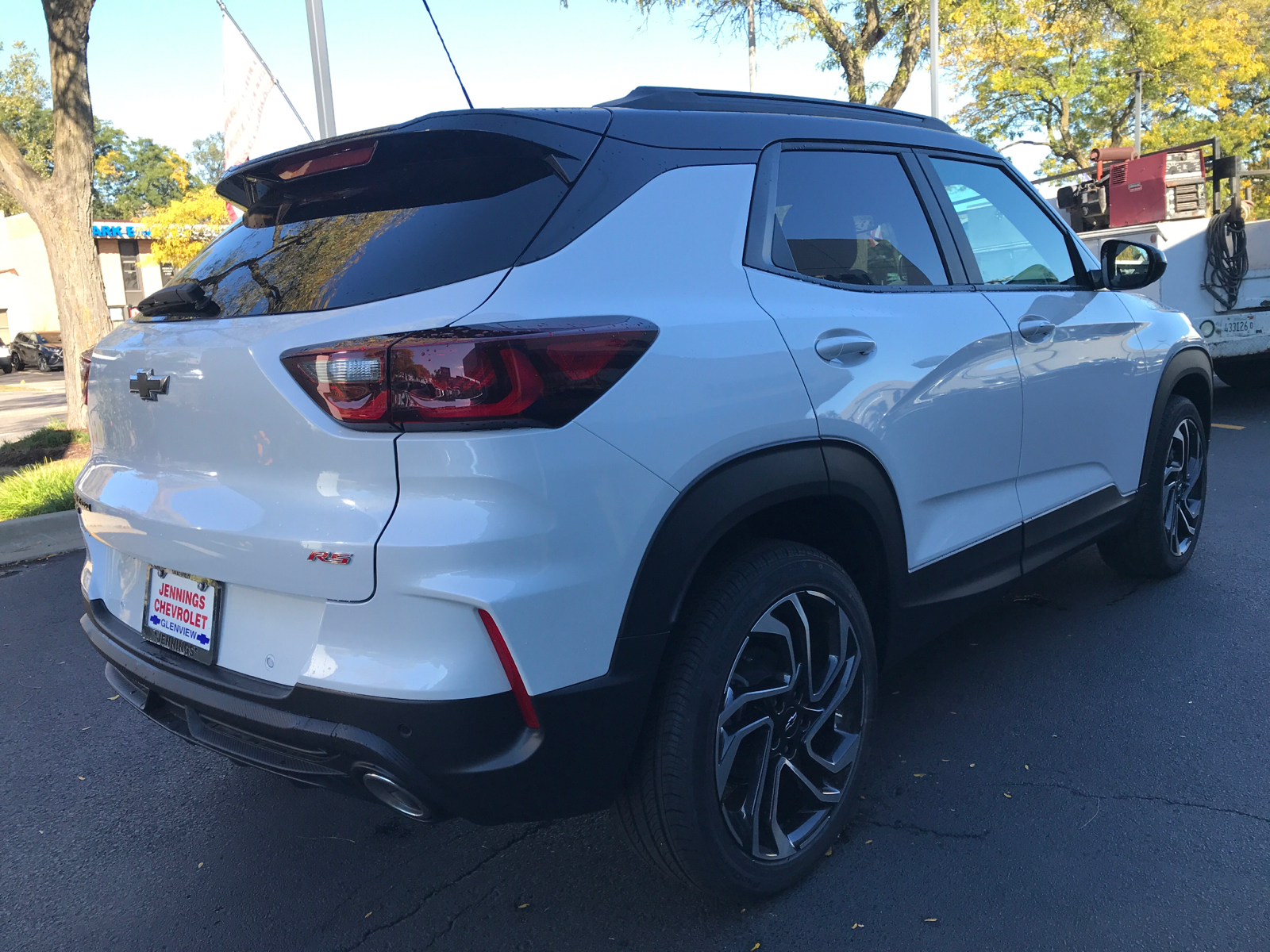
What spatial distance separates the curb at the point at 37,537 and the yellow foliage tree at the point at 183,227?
426 inches

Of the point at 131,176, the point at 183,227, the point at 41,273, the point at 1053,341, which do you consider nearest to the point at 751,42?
the point at 183,227

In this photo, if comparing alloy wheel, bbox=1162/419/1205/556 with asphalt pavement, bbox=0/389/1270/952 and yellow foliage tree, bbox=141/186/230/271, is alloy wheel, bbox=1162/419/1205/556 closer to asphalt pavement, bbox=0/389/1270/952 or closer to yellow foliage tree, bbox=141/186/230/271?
asphalt pavement, bbox=0/389/1270/952

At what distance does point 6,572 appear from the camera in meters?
5.65

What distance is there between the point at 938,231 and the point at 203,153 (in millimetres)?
116942

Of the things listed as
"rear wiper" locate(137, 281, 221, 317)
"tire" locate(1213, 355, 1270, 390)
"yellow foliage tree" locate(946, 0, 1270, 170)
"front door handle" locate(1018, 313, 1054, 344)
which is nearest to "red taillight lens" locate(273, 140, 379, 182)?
"rear wiper" locate(137, 281, 221, 317)

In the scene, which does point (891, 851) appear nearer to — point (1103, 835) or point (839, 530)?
point (1103, 835)

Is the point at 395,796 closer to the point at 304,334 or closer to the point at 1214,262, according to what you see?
the point at 304,334

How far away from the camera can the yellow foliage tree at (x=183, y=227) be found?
1609cm

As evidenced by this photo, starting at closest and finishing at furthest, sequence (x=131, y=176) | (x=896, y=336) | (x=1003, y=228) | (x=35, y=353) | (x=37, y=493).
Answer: (x=896, y=336) < (x=1003, y=228) < (x=37, y=493) < (x=35, y=353) < (x=131, y=176)

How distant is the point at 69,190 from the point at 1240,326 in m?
10.6

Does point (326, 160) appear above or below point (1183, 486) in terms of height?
above

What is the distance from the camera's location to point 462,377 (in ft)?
5.96

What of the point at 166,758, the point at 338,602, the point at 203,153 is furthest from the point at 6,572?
the point at 203,153

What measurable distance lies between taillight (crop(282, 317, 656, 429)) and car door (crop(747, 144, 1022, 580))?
614 mm
